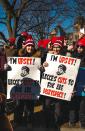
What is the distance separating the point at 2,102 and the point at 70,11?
1458cm

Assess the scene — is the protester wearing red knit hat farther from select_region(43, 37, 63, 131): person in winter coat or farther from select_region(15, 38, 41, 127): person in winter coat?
select_region(15, 38, 41, 127): person in winter coat

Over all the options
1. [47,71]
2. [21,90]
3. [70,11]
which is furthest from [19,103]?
[70,11]

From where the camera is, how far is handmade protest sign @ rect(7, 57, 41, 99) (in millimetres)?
8883

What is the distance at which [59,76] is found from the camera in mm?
8938

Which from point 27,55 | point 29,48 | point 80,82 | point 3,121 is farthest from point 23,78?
point 3,121

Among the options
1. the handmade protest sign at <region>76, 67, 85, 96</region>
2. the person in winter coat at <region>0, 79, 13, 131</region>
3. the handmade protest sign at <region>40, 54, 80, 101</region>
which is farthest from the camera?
the handmade protest sign at <region>76, 67, 85, 96</region>

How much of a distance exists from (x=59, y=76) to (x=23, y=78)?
2.43 feet

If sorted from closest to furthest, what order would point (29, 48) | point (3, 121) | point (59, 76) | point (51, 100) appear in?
point (3, 121) < point (29, 48) < point (59, 76) < point (51, 100)

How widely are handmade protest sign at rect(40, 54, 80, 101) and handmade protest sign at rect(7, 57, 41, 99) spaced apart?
17cm

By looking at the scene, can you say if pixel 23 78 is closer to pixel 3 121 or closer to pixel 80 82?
pixel 80 82

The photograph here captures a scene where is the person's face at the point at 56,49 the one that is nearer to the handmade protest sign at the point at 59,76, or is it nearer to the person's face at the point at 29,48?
the handmade protest sign at the point at 59,76

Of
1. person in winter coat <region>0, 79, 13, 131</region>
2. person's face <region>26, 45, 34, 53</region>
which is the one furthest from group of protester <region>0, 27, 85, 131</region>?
person in winter coat <region>0, 79, 13, 131</region>

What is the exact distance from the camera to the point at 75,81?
888 cm

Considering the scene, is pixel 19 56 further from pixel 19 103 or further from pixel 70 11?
pixel 70 11
